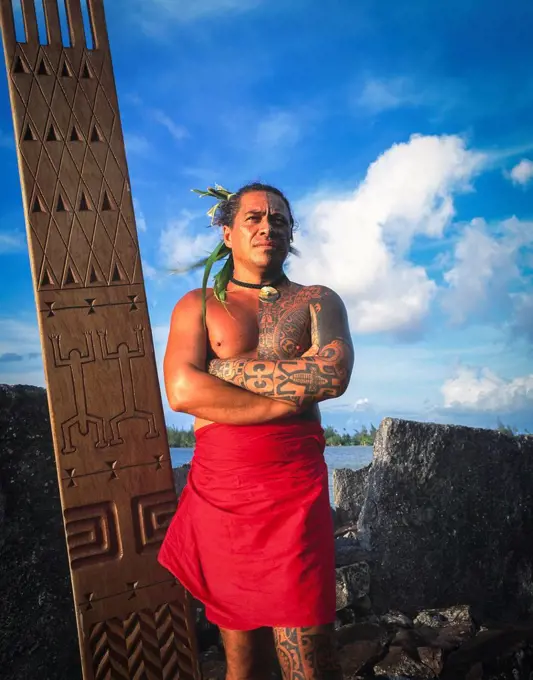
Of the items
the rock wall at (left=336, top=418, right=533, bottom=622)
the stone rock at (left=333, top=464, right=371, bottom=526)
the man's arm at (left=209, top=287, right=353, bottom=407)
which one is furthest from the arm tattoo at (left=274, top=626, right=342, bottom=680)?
the stone rock at (left=333, top=464, right=371, bottom=526)

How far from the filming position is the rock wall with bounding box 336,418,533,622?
4754 mm

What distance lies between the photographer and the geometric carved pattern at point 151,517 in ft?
10.1

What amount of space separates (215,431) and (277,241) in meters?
0.88

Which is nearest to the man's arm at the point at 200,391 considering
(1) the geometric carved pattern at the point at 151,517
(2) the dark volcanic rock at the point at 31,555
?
(1) the geometric carved pattern at the point at 151,517

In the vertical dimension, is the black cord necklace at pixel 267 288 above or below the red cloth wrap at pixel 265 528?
above

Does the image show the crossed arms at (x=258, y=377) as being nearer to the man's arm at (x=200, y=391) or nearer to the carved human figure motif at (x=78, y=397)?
the man's arm at (x=200, y=391)

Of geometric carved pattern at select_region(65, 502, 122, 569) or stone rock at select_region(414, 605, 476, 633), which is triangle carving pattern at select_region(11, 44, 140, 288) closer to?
geometric carved pattern at select_region(65, 502, 122, 569)

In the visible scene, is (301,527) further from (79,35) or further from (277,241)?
(79,35)

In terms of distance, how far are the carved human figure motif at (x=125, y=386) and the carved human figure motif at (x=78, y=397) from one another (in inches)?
2.4

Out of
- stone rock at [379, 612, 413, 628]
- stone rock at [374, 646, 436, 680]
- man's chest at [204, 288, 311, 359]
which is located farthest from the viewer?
stone rock at [379, 612, 413, 628]

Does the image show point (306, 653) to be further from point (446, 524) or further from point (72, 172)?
point (446, 524)

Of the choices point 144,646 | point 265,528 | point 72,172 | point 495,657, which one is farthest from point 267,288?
point 495,657

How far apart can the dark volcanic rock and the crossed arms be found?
4.87 feet

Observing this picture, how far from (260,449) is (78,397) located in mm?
978
